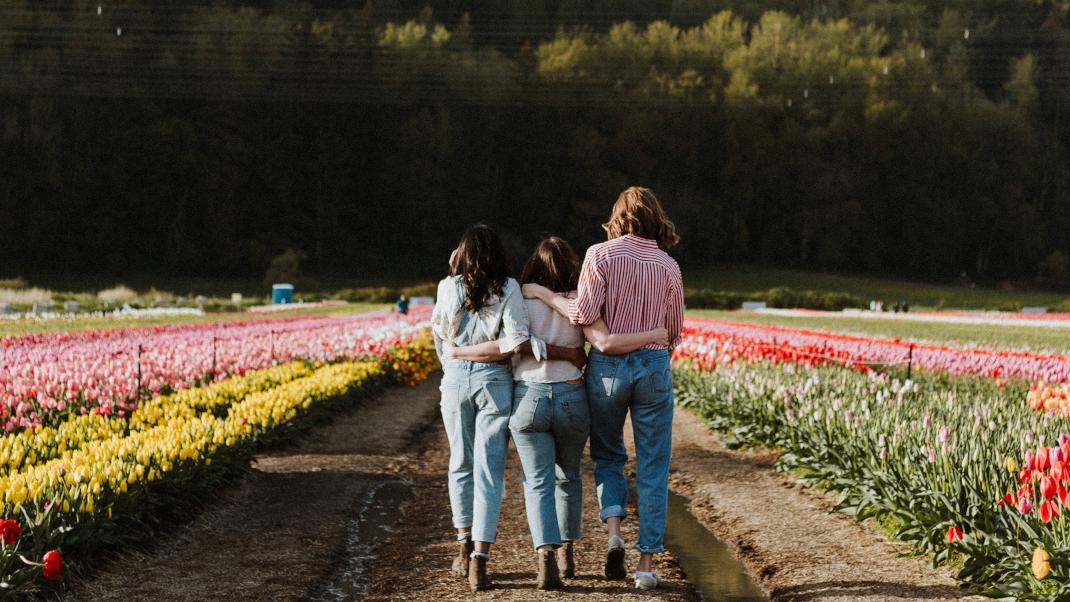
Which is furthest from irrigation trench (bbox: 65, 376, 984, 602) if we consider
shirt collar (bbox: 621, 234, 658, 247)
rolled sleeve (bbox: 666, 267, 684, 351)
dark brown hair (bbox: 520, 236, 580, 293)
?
shirt collar (bbox: 621, 234, 658, 247)

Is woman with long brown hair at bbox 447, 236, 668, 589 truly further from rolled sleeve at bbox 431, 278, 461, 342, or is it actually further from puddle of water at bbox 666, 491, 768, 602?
puddle of water at bbox 666, 491, 768, 602

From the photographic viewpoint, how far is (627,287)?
5762 millimetres

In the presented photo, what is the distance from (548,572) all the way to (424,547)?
1410 millimetres

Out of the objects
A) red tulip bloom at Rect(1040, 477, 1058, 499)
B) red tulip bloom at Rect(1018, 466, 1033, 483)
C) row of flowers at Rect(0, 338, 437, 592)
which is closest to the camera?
red tulip bloom at Rect(1040, 477, 1058, 499)

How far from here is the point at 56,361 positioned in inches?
461

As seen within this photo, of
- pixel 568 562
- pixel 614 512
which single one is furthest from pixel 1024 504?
pixel 568 562

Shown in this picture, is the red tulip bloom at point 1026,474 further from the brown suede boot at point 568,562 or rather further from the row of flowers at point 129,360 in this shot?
the row of flowers at point 129,360

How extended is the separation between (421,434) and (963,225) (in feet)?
211

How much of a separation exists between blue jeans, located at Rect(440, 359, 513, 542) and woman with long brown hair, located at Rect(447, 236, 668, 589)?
0.22ft

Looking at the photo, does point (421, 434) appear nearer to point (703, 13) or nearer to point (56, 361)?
point (56, 361)

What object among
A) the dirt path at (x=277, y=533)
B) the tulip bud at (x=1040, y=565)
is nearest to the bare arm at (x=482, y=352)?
the dirt path at (x=277, y=533)

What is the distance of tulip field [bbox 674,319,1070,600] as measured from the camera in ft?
17.1

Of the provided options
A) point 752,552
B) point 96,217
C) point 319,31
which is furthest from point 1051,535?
point 319,31

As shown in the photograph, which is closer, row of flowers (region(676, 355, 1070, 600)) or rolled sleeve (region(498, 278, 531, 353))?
row of flowers (region(676, 355, 1070, 600))
